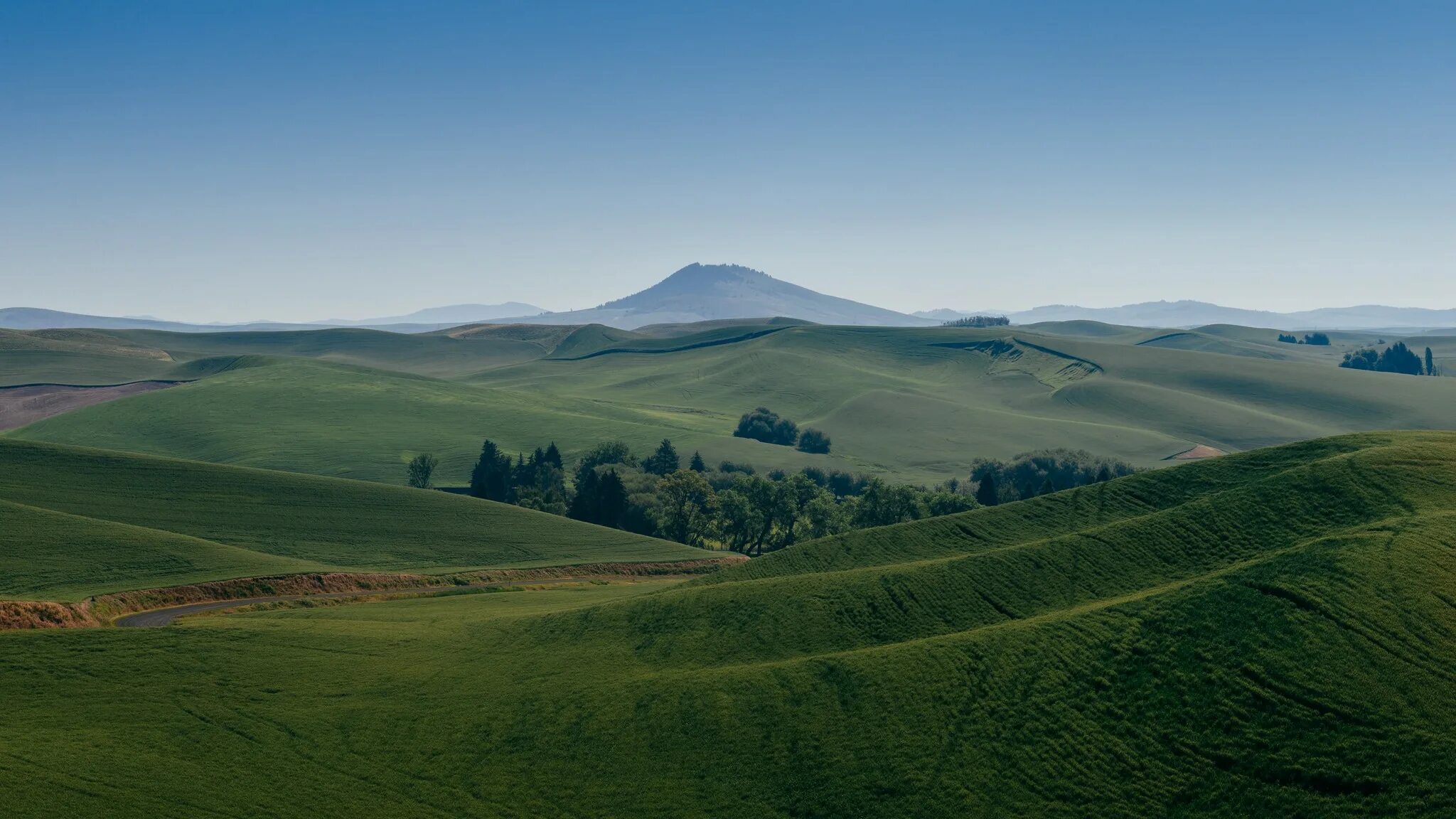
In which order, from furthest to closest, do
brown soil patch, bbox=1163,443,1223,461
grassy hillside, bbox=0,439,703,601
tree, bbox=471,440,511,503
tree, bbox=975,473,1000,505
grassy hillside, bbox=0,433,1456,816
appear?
brown soil patch, bbox=1163,443,1223,461
tree, bbox=471,440,511,503
tree, bbox=975,473,1000,505
grassy hillside, bbox=0,439,703,601
grassy hillside, bbox=0,433,1456,816

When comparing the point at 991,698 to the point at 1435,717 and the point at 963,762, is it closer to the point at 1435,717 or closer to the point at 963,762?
the point at 963,762

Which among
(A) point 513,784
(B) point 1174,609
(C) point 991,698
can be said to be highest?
(B) point 1174,609

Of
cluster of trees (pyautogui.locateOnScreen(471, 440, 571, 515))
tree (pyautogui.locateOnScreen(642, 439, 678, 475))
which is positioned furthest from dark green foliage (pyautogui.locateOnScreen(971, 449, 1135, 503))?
cluster of trees (pyautogui.locateOnScreen(471, 440, 571, 515))

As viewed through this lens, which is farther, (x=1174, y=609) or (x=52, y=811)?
(x=1174, y=609)

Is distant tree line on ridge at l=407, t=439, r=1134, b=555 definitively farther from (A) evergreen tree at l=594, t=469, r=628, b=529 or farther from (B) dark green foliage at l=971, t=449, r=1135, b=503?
(B) dark green foliage at l=971, t=449, r=1135, b=503

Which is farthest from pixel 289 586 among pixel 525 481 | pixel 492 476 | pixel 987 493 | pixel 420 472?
pixel 987 493

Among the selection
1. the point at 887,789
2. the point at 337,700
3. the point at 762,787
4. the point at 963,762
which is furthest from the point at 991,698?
the point at 337,700

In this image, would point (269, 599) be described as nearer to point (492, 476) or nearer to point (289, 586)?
point (289, 586)
